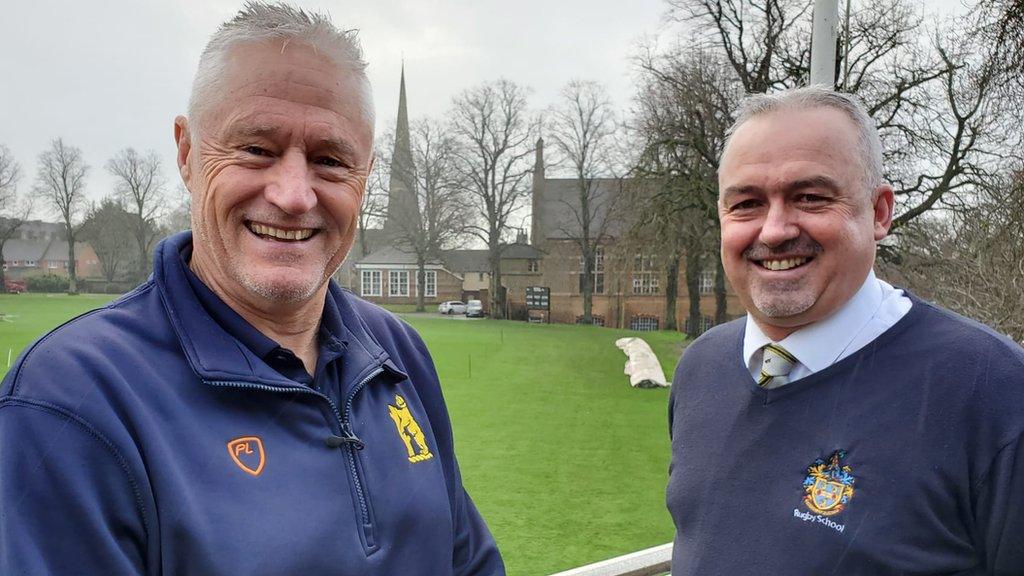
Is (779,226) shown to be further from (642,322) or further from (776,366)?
(642,322)

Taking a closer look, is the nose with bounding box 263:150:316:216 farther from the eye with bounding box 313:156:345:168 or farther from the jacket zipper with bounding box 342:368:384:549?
the jacket zipper with bounding box 342:368:384:549

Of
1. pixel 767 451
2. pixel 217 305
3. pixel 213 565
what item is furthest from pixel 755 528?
pixel 217 305

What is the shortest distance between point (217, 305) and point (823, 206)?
53.3 inches

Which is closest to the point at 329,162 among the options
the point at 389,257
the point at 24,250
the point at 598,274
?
the point at 24,250

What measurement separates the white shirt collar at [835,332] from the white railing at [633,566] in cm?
264

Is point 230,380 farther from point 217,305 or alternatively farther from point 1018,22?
point 1018,22

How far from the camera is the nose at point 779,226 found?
163 cm

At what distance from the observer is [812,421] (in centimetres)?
161

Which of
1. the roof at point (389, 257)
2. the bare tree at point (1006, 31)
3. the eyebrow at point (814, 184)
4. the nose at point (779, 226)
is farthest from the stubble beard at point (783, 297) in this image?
the roof at point (389, 257)

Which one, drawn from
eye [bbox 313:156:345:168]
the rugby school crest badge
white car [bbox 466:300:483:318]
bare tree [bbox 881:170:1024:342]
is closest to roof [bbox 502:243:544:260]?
white car [bbox 466:300:483:318]

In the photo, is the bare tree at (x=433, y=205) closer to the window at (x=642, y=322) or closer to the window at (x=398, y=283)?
the window at (x=398, y=283)

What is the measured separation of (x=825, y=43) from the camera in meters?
3.67

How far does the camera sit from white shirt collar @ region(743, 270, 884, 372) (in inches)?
64.7

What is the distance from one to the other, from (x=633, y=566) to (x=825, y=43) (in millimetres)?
3089
